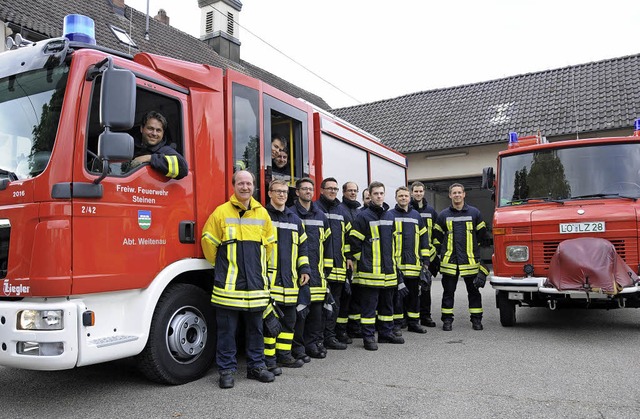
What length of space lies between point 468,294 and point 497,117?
11270 mm

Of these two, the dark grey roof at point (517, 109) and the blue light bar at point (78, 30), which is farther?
the dark grey roof at point (517, 109)

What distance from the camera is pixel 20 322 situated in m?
3.48

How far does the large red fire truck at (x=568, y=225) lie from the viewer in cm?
561

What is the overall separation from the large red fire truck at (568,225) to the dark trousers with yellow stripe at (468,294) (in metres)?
0.28

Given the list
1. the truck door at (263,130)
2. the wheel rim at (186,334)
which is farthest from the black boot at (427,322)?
the wheel rim at (186,334)

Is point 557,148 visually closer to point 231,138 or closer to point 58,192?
point 231,138

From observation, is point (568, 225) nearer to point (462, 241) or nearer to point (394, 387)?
point (462, 241)

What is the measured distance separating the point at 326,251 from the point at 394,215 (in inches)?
45.5

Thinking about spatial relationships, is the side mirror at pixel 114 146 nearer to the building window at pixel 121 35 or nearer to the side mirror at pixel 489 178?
the side mirror at pixel 489 178

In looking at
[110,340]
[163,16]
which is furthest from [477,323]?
[163,16]

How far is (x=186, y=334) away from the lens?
435cm

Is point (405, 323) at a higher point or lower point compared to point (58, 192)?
lower

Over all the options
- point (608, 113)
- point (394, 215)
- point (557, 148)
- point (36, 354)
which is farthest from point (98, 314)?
point (608, 113)

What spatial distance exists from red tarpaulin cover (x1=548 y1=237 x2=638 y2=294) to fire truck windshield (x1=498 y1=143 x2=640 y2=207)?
0.90 metres
